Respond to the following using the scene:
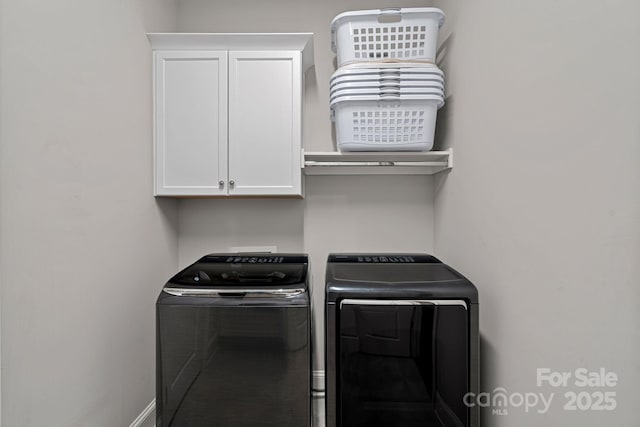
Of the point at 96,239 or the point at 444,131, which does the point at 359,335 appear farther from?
the point at 444,131

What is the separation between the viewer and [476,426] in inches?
43.3

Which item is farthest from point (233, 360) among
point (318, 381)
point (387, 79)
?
point (387, 79)

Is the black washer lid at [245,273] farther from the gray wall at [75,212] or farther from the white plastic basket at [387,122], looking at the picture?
the white plastic basket at [387,122]

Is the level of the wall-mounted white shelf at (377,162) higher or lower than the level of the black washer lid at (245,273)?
higher

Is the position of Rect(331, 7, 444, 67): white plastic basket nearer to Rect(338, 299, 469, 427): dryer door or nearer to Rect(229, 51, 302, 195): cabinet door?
Rect(229, 51, 302, 195): cabinet door

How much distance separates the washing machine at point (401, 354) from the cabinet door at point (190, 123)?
0.99 metres

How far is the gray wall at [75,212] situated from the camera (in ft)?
3.05

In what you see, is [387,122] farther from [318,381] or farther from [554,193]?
[318,381]

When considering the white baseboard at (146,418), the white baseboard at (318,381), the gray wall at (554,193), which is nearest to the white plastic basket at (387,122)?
the gray wall at (554,193)

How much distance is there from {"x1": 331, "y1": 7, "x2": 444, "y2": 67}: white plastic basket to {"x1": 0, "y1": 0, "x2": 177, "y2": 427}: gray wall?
3.30ft

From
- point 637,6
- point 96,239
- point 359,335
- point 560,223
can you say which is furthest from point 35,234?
point 637,6

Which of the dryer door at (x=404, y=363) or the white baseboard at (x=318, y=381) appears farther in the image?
the white baseboard at (x=318, y=381)

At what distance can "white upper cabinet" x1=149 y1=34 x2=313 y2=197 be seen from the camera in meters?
1.69

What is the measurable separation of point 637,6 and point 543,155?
38 cm
